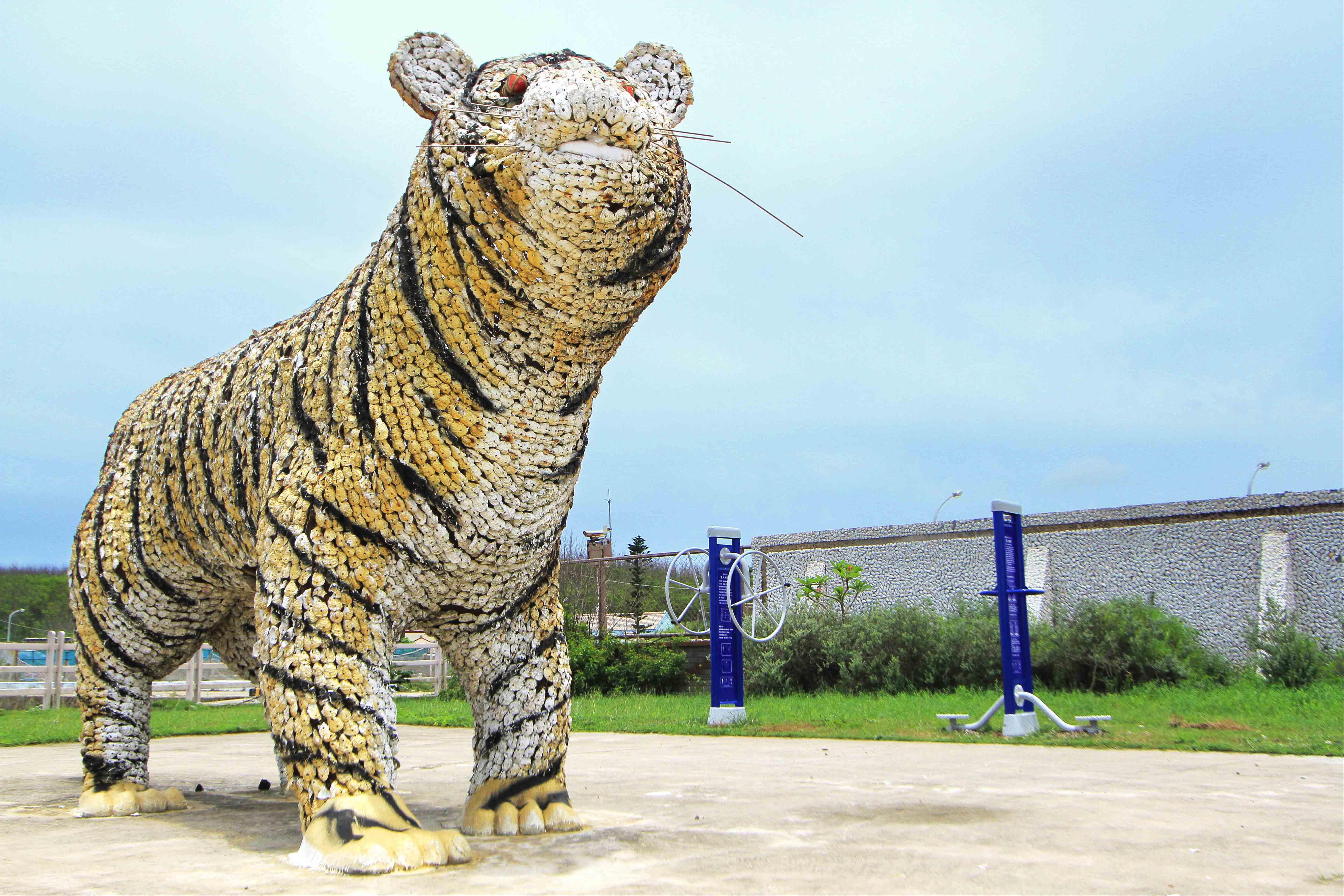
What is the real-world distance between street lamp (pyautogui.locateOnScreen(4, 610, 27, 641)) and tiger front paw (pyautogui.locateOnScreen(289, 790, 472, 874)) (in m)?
26.3

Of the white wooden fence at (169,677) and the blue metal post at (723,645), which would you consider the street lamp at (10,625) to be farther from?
the blue metal post at (723,645)

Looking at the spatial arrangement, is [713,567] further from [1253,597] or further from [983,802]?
[1253,597]

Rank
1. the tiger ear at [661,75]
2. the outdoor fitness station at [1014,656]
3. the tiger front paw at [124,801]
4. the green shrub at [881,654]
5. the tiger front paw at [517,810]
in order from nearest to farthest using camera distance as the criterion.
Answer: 1. the tiger ear at [661,75]
2. the tiger front paw at [517,810]
3. the tiger front paw at [124,801]
4. the outdoor fitness station at [1014,656]
5. the green shrub at [881,654]

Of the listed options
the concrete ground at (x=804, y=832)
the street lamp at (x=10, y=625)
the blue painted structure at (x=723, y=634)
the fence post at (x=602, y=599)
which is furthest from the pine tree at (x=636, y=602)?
the street lamp at (x=10, y=625)

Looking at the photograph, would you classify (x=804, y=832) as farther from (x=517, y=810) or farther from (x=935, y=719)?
(x=935, y=719)

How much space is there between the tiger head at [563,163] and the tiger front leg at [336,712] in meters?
1.07

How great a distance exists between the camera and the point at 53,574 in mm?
37469

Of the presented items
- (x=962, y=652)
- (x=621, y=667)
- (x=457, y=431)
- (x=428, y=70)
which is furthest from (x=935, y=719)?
(x=428, y=70)

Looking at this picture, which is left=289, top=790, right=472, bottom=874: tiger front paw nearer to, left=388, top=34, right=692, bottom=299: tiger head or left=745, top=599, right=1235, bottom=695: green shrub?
left=388, top=34, right=692, bottom=299: tiger head

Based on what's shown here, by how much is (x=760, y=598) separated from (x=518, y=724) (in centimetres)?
811

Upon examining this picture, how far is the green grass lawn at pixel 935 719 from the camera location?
7086mm

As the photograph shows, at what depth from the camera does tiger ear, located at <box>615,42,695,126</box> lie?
333 centimetres

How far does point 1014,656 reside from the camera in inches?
319

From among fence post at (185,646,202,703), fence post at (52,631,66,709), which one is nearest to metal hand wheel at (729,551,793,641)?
fence post at (185,646,202,703)
